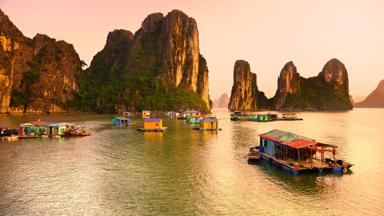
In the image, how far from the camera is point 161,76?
176 m

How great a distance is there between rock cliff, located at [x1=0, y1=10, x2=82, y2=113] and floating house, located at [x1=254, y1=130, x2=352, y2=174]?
132106 millimetres

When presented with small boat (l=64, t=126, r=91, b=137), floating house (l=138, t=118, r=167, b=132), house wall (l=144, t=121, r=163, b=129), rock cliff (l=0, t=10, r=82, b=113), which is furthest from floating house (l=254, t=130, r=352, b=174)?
rock cliff (l=0, t=10, r=82, b=113)

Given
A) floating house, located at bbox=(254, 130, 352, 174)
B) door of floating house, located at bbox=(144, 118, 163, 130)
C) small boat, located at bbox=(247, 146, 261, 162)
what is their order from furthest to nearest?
door of floating house, located at bbox=(144, 118, 163, 130) → small boat, located at bbox=(247, 146, 261, 162) → floating house, located at bbox=(254, 130, 352, 174)

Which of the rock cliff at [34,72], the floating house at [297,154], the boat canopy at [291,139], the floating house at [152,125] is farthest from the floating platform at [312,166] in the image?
the rock cliff at [34,72]

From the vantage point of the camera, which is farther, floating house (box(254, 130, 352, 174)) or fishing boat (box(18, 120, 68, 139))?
fishing boat (box(18, 120, 68, 139))

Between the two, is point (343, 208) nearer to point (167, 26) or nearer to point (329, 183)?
point (329, 183)

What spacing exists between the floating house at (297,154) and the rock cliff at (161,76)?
127 m

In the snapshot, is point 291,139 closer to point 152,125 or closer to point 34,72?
point 152,125

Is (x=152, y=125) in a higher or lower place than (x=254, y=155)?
higher

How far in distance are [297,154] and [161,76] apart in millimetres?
148303

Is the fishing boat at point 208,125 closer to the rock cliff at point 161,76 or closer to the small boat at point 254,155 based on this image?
the small boat at point 254,155

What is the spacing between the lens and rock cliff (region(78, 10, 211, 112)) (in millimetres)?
166375

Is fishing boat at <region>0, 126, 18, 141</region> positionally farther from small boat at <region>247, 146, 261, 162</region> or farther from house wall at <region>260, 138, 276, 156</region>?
house wall at <region>260, 138, 276, 156</region>

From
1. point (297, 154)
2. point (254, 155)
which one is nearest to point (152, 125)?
point (254, 155)
